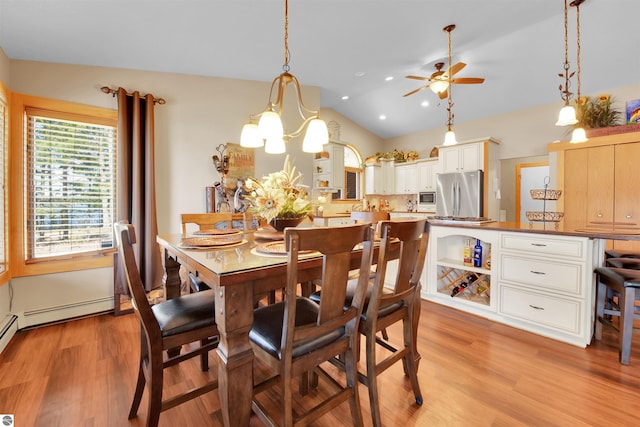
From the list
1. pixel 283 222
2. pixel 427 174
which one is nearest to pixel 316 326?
pixel 283 222

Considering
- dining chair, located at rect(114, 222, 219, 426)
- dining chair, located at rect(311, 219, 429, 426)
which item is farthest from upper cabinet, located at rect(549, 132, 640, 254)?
dining chair, located at rect(114, 222, 219, 426)

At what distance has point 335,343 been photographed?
4.03 ft

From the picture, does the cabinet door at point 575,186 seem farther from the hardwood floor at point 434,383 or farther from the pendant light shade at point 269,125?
the pendant light shade at point 269,125

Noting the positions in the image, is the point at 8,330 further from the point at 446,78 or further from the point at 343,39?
the point at 446,78

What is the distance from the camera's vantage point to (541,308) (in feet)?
7.55

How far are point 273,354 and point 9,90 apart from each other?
3098 mm

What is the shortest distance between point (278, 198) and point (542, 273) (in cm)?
223

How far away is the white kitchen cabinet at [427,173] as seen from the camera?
5980 millimetres

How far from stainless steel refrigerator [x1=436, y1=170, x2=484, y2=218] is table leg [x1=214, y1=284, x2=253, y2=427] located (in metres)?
5.03

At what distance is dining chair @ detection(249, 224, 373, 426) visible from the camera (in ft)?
3.26

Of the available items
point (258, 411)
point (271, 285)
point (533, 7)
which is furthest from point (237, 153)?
point (533, 7)

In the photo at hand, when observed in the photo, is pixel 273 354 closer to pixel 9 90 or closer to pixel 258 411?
pixel 258 411

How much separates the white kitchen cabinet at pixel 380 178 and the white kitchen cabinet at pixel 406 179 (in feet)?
0.39

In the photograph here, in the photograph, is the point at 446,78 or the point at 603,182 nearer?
the point at 446,78
